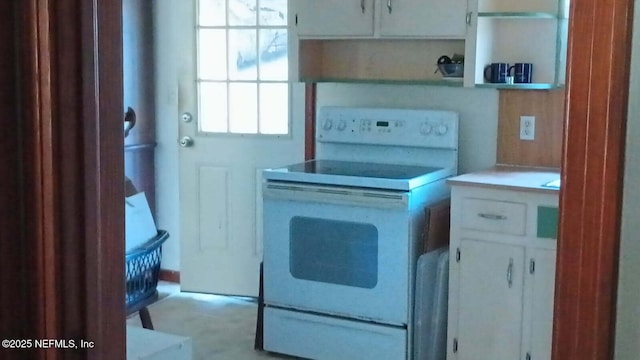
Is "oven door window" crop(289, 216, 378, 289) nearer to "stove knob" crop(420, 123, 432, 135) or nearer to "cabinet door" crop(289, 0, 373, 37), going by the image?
"stove knob" crop(420, 123, 432, 135)

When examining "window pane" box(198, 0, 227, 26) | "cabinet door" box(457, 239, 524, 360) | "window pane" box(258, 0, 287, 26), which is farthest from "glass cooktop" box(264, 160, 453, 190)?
"window pane" box(198, 0, 227, 26)

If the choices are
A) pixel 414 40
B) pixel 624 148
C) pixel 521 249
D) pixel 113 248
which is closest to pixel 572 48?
pixel 624 148

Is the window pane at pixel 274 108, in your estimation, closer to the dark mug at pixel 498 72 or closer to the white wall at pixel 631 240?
the dark mug at pixel 498 72

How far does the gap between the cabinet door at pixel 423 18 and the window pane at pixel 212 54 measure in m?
1.07

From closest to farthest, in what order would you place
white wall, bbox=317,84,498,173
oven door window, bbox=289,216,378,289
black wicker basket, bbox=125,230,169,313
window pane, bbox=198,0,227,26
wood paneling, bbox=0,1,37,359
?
wood paneling, bbox=0,1,37,359 → black wicker basket, bbox=125,230,169,313 → oven door window, bbox=289,216,378,289 → white wall, bbox=317,84,498,173 → window pane, bbox=198,0,227,26

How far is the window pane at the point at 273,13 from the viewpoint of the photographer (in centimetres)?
421

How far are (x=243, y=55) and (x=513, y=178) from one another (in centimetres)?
168

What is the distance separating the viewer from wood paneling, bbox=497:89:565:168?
3533mm

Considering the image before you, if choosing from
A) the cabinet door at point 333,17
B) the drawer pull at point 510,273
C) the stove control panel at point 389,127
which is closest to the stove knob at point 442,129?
the stove control panel at point 389,127

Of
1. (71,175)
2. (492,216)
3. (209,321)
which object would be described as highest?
(71,175)

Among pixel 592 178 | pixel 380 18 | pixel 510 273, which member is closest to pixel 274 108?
pixel 380 18

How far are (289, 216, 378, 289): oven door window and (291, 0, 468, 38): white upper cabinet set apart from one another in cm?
87

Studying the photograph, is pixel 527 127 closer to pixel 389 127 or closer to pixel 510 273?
pixel 389 127

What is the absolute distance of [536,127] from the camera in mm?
3582
